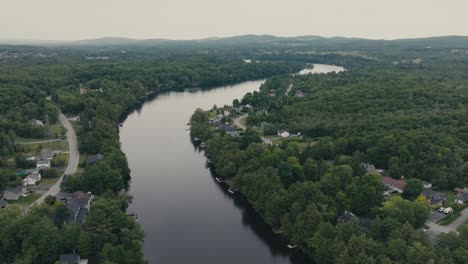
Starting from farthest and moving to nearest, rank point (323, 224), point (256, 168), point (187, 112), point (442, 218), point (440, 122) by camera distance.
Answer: point (187, 112) → point (440, 122) → point (256, 168) → point (442, 218) → point (323, 224)

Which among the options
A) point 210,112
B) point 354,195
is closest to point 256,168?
point 354,195

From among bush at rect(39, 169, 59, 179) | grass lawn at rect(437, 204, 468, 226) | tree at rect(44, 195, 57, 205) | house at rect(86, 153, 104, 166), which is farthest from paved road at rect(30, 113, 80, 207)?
grass lawn at rect(437, 204, 468, 226)

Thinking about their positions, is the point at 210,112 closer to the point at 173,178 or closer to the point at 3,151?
the point at 173,178

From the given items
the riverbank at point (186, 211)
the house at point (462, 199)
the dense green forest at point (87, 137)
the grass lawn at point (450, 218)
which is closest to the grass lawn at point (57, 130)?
the dense green forest at point (87, 137)

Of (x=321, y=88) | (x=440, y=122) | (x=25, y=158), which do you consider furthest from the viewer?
(x=321, y=88)

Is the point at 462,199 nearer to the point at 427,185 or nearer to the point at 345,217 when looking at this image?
the point at 427,185

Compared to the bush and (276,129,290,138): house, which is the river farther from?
(276,129,290,138): house
